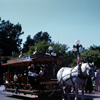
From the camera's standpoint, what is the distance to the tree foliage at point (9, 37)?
42844 mm

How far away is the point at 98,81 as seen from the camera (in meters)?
13.4

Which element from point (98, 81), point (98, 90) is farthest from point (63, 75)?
point (98, 90)

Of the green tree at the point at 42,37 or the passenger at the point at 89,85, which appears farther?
the green tree at the point at 42,37

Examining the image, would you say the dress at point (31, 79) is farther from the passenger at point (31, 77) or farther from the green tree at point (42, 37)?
the green tree at point (42, 37)

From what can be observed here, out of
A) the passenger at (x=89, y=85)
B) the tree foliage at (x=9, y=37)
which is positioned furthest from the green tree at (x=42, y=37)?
the passenger at (x=89, y=85)

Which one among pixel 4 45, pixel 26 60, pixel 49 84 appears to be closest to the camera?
pixel 49 84

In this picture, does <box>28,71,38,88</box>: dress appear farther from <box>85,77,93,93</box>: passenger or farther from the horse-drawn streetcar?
<box>85,77,93,93</box>: passenger

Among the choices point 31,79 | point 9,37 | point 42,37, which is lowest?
point 31,79

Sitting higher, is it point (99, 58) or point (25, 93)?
point (99, 58)

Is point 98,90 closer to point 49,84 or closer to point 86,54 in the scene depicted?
point 49,84

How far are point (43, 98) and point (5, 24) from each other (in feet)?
121

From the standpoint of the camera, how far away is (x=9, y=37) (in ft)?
147

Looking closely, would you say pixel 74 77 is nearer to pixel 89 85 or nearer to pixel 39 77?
pixel 39 77

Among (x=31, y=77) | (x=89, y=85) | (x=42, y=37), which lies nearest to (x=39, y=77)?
(x=31, y=77)
